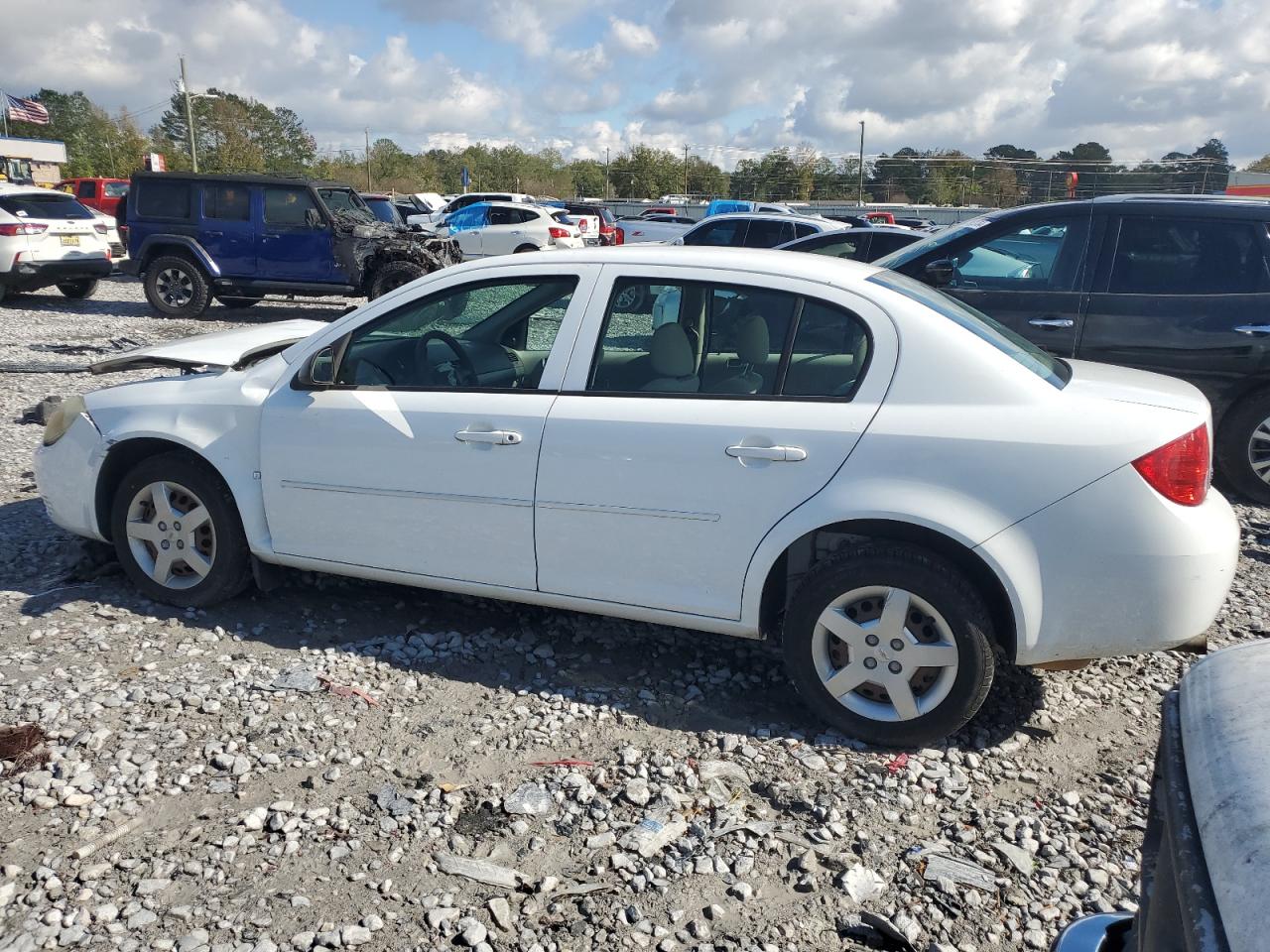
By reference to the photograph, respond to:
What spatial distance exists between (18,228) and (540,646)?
14356 mm

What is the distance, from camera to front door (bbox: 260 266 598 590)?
151 inches

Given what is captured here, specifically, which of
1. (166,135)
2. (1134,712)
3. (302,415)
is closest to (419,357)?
(302,415)

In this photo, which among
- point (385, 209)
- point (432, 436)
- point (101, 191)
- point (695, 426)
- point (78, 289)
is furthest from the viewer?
point (101, 191)

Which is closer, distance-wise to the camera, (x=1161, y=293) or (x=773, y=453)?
(x=773, y=453)

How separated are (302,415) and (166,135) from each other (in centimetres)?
7713

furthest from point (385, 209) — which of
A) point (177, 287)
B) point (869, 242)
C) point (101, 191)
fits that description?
point (101, 191)

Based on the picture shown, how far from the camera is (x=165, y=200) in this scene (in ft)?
48.0

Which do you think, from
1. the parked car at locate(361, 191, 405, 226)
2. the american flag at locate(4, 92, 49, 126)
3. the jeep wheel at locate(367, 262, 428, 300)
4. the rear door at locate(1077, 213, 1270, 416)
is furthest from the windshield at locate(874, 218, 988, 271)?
the american flag at locate(4, 92, 49, 126)

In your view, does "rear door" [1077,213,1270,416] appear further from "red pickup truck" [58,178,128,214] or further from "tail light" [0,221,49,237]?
"red pickup truck" [58,178,128,214]

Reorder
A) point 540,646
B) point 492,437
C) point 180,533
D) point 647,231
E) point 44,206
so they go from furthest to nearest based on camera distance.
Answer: point 647,231, point 44,206, point 180,533, point 540,646, point 492,437

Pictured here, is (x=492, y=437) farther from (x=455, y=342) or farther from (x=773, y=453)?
(x=773, y=453)

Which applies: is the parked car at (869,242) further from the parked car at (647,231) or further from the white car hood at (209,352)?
the parked car at (647,231)

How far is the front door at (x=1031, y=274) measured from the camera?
20.8ft

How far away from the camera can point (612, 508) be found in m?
A: 3.66
